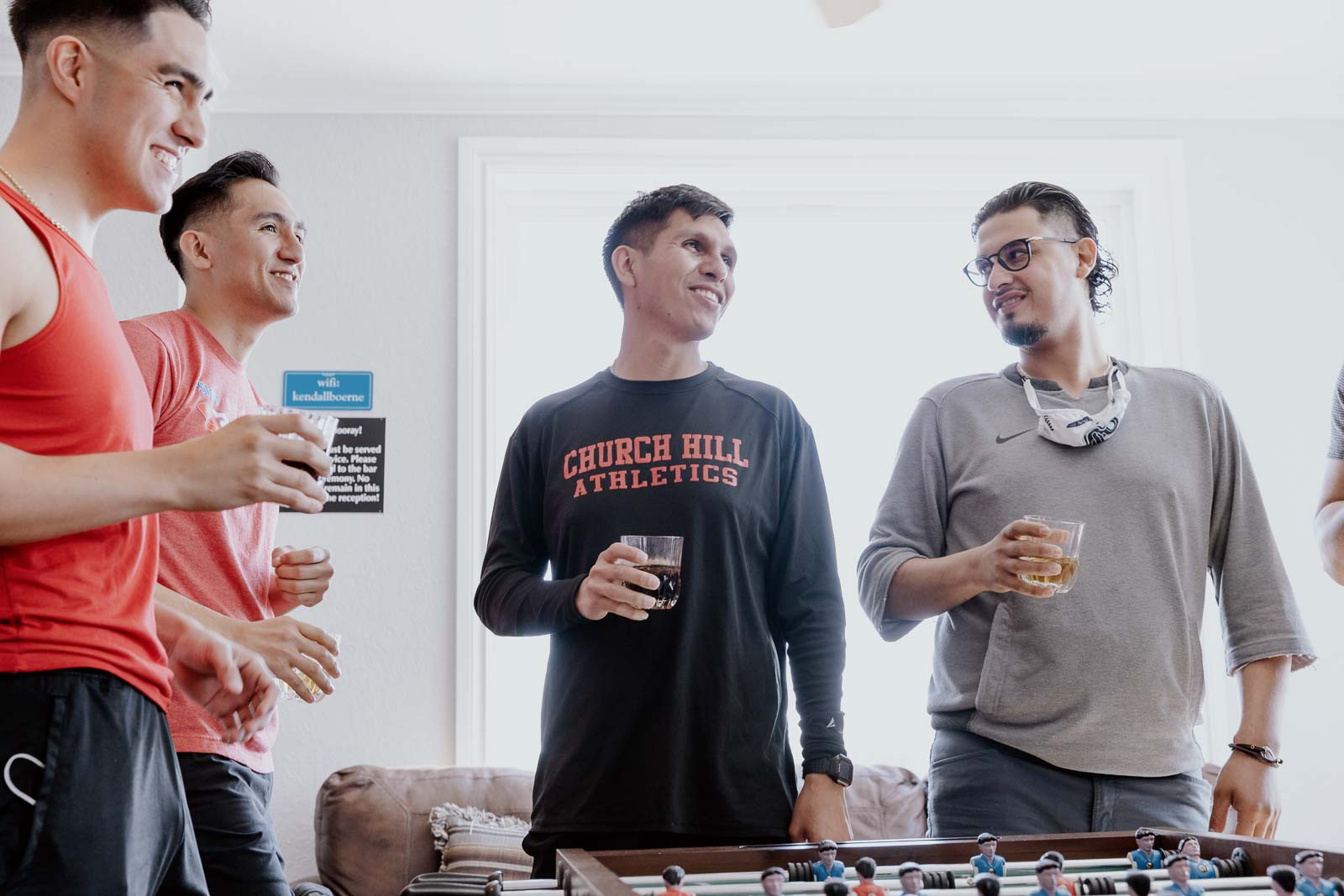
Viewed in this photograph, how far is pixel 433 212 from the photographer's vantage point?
3.82m

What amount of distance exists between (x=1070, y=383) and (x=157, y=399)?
1546 mm

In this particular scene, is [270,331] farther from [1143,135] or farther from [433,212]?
[1143,135]

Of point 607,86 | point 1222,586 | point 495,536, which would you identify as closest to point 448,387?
point 607,86

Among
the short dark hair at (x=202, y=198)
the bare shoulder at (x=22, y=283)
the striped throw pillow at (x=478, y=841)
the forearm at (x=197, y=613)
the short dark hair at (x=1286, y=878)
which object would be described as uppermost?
the short dark hair at (x=202, y=198)

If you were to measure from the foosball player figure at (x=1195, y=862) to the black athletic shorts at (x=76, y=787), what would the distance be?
111 cm

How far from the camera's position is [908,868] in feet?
3.86

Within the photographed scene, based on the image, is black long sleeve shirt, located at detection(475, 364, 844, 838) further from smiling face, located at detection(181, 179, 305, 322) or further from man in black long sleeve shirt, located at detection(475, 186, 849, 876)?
smiling face, located at detection(181, 179, 305, 322)

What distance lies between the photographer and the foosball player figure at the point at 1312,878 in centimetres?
108

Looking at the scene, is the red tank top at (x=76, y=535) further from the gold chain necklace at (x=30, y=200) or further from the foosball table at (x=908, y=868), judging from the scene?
the foosball table at (x=908, y=868)

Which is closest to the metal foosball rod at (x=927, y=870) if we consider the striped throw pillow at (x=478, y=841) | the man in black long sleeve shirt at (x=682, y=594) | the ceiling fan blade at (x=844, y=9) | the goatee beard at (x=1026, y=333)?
the man in black long sleeve shirt at (x=682, y=594)

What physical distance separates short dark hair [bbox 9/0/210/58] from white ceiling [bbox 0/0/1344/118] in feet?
7.10

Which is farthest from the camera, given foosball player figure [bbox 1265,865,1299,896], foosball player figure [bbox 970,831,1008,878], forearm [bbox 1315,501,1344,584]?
forearm [bbox 1315,501,1344,584]

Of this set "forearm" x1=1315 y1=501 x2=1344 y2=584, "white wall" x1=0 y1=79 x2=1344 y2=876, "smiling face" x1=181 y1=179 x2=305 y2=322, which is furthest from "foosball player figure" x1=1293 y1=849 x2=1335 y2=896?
"white wall" x1=0 y1=79 x2=1344 y2=876

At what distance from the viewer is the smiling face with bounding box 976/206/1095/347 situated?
2.04 meters
